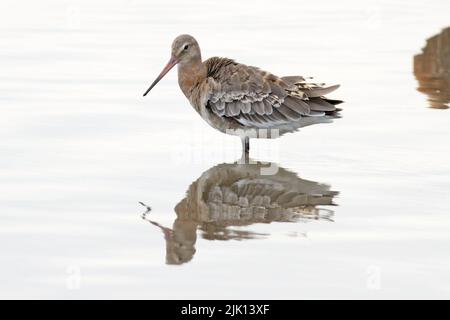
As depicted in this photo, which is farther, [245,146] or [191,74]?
[191,74]

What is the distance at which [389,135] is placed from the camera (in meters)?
11.7

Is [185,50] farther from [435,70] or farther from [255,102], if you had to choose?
[435,70]

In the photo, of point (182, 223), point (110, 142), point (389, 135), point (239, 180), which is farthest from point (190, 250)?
point (389, 135)

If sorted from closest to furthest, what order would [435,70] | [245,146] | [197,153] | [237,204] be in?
[237,204] < [197,153] < [245,146] < [435,70]

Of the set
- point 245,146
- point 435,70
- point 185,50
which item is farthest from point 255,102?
point 435,70

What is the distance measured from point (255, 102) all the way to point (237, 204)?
205 centimetres

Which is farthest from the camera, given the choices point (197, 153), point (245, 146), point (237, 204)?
point (245, 146)

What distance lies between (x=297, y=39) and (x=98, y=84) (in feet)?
11.9

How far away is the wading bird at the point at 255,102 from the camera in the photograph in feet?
36.6

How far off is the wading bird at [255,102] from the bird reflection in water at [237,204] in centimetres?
60

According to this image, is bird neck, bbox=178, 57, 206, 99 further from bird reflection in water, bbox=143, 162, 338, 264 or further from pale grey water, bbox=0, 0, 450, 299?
bird reflection in water, bbox=143, 162, 338, 264

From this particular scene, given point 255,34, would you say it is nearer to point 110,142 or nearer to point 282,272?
point 110,142

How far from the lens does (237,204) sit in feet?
31.2

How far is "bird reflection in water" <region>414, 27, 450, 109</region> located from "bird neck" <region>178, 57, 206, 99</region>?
2.89 m
